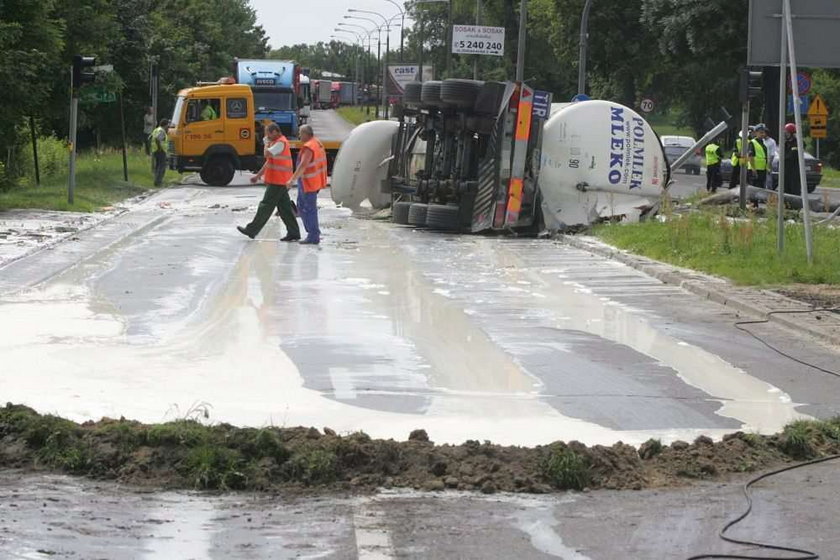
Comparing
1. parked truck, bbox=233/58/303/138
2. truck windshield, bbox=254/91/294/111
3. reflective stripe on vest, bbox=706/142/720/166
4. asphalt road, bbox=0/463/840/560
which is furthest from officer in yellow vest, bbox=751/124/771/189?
asphalt road, bbox=0/463/840/560

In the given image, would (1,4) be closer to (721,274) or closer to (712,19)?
(721,274)

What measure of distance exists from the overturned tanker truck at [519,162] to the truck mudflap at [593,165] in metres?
0.02

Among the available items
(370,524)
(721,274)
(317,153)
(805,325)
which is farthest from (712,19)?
(370,524)

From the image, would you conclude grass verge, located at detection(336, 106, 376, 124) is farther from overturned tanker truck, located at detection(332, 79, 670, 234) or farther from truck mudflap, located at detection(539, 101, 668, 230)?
truck mudflap, located at detection(539, 101, 668, 230)

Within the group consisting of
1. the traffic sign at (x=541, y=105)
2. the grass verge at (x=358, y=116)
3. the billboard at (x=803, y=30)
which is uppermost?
the billboard at (x=803, y=30)

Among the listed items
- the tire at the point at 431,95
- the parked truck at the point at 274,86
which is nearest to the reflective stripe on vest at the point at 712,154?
the tire at the point at 431,95

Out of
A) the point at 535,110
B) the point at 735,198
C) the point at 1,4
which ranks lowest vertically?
the point at 735,198

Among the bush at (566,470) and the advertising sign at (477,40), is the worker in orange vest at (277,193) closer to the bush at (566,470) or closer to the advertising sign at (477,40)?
the bush at (566,470)

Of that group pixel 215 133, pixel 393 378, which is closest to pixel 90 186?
pixel 215 133

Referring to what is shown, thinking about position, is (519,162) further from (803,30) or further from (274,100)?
(274,100)

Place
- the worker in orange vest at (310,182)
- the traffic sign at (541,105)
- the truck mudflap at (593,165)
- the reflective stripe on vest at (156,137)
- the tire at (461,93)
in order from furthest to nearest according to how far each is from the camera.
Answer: the reflective stripe on vest at (156,137), the truck mudflap at (593,165), the traffic sign at (541,105), the tire at (461,93), the worker in orange vest at (310,182)

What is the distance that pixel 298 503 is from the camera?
6715mm

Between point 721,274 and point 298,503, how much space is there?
11.4 meters

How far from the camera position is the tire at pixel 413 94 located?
24.9 metres
